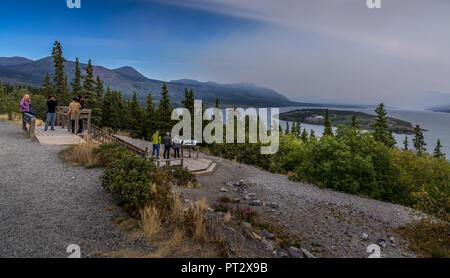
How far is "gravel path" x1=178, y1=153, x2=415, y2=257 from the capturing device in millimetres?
7004

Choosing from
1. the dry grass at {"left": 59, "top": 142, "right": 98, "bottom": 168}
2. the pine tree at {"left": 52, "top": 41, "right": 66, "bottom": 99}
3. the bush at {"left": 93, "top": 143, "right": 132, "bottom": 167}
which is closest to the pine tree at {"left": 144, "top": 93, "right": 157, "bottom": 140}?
the pine tree at {"left": 52, "top": 41, "right": 66, "bottom": 99}

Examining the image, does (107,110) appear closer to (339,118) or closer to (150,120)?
(150,120)

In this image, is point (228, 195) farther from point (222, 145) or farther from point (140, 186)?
point (222, 145)

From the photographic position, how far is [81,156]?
947cm

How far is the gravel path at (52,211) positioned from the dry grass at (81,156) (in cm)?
37

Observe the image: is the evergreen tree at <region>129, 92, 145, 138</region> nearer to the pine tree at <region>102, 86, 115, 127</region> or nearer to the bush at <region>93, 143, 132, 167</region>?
the pine tree at <region>102, 86, 115, 127</region>

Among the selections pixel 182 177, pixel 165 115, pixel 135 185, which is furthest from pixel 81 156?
pixel 165 115

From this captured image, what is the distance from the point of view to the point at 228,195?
417 inches

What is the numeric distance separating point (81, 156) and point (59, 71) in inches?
1492

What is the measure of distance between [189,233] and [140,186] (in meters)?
1.88

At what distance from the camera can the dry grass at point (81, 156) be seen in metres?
9.13
